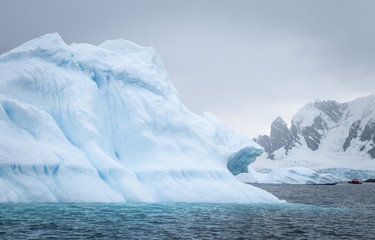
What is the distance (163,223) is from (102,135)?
12498 mm

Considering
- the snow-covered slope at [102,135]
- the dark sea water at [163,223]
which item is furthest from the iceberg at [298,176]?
the dark sea water at [163,223]

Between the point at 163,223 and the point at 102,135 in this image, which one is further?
the point at 102,135

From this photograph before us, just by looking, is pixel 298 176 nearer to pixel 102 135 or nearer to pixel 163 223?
pixel 102 135

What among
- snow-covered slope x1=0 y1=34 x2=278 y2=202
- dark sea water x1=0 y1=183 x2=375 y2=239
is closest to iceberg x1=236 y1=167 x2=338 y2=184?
snow-covered slope x1=0 y1=34 x2=278 y2=202

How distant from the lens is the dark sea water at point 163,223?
49.8ft

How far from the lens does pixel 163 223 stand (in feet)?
60.5

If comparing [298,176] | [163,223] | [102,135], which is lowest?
[163,223]

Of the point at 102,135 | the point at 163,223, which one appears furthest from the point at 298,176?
the point at 163,223

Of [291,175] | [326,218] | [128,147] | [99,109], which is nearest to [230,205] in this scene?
[326,218]

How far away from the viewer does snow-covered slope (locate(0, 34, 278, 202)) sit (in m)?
22.5

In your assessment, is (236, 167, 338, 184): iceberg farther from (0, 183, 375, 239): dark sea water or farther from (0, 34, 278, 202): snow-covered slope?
(0, 183, 375, 239): dark sea water

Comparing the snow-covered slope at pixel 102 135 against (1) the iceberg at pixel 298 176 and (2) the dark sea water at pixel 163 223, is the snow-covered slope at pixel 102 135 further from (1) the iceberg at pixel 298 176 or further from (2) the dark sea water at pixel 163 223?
(1) the iceberg at pixel 298 176

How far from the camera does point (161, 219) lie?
19562mm

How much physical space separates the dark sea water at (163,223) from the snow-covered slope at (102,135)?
181 centimetres
